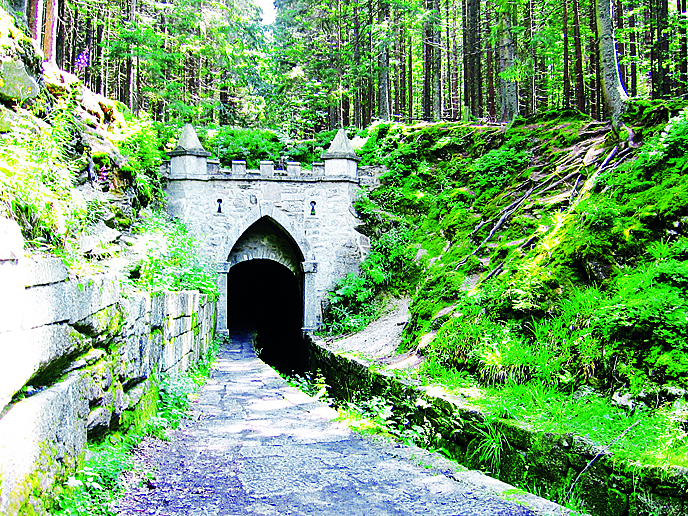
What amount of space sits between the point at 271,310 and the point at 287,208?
729 centimetres

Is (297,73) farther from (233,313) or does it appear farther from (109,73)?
(233,313)

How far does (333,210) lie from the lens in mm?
13984

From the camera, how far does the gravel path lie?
3.26 m

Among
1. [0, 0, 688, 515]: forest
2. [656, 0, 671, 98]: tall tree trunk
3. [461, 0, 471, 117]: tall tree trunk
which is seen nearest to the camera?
[0, 0, 688, 515]: forest

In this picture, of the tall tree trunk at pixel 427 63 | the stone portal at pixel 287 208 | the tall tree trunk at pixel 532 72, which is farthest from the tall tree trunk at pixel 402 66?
the stone portal at pixel 287 208

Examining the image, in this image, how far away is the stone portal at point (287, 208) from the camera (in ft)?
44.1

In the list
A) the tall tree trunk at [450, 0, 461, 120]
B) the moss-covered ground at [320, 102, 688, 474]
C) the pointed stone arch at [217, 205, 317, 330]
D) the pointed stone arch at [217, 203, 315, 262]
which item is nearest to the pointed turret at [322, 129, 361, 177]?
the pointed stone arch at [217, 203, 315, 262]

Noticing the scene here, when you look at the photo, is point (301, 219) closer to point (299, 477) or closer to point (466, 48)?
point (299, 477)

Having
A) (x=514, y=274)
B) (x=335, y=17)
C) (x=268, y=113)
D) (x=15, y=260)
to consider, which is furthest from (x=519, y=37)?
(x=15, y=260)

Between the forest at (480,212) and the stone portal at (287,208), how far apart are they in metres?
0.48

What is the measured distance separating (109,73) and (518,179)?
60.9ft

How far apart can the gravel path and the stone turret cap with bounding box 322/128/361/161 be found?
9.09 metres

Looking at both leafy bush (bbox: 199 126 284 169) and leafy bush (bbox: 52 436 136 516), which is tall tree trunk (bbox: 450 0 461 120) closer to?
leafy bush (bbox: 199 126 284 169)

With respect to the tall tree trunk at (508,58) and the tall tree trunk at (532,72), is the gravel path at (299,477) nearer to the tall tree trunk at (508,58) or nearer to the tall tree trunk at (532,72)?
the tall tree trunk at (508,58)
